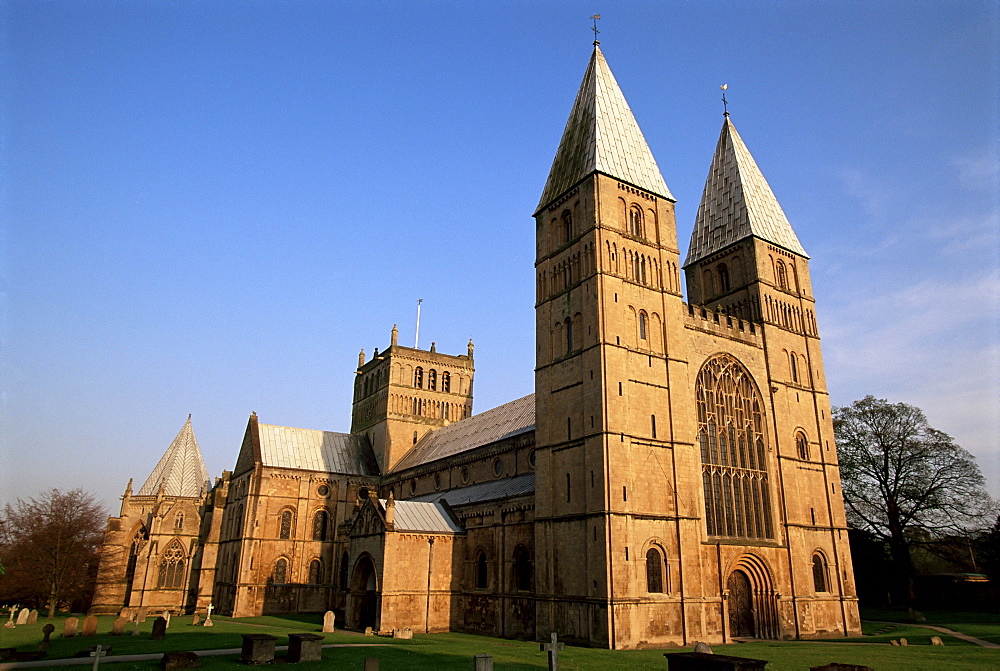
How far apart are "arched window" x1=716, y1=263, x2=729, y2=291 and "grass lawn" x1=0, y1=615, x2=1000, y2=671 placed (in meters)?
22.1

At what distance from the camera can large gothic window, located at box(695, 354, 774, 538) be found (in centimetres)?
3488

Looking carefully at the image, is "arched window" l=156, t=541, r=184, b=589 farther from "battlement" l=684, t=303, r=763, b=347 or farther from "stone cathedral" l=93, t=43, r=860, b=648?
"battlement" l=684, t=303, r=763, b=347

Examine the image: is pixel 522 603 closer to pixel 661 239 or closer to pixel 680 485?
pixel 680 485

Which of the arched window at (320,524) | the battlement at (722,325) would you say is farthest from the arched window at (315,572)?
the battlement at (722,325)

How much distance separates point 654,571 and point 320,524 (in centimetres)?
3377

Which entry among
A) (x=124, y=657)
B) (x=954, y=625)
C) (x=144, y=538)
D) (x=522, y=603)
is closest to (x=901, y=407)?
(x=954, y=625)

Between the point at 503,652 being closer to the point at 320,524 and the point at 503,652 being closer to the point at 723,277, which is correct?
the point at 723,277

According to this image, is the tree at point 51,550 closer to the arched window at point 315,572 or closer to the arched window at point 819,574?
the arched window at point 315,572

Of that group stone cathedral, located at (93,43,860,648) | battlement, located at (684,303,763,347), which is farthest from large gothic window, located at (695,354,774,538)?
battlement, located at (684,303,763,347)

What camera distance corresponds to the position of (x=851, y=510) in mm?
53812

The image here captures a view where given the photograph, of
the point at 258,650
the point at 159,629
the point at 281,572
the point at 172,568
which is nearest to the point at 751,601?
the point at 258,650

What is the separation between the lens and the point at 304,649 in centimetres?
2256

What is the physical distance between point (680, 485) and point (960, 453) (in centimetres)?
3171

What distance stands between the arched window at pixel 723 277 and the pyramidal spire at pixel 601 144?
8.54 m
